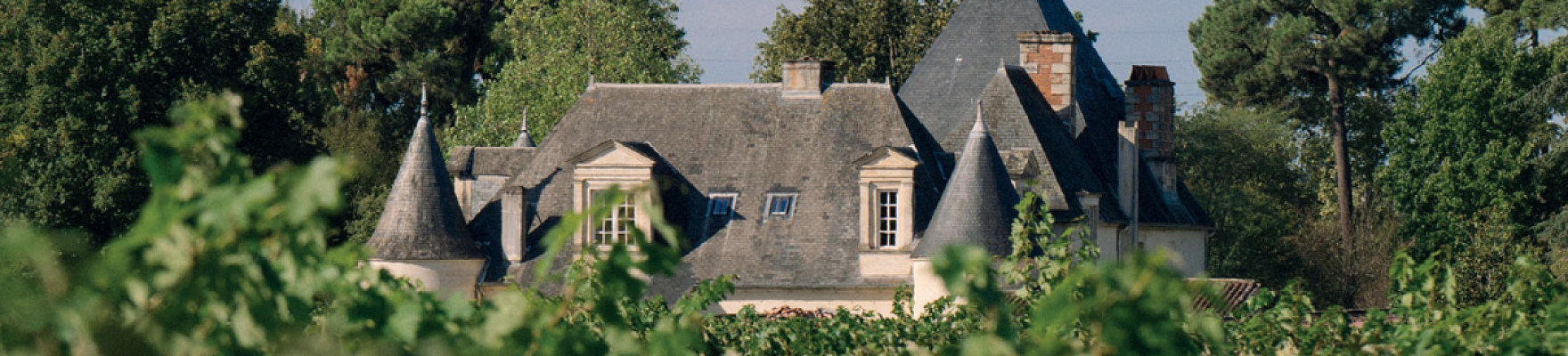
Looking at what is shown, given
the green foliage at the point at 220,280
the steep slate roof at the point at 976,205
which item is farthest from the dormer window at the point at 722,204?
the green foliage at the point at 220,280

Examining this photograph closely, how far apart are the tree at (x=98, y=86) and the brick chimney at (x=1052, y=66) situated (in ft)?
43.6

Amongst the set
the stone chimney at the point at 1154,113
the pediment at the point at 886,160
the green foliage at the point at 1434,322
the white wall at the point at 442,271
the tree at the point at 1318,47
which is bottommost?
the white wall at the point at 442,271

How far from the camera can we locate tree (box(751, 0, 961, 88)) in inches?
1999

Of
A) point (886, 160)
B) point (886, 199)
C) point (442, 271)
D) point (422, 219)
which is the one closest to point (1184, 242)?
point (886, 199)

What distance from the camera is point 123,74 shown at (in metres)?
33.8

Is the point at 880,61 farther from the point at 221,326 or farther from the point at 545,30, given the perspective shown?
the point at 221,326

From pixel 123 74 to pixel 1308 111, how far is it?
33.8 metres

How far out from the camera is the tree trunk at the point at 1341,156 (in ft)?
169

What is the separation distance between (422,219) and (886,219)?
21.1 feet

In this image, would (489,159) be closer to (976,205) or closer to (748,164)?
(748,164)

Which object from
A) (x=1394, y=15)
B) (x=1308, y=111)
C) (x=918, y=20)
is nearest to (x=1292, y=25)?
(x=1394, y=15)

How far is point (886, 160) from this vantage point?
27344 millimetres

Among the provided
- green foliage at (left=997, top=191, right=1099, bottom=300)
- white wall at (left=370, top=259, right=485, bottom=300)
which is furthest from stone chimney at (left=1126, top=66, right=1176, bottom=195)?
green foliage at (left=997, top=191, right=1099, bottom=300)

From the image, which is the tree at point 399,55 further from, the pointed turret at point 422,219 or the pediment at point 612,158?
the pediment at point 612,158
